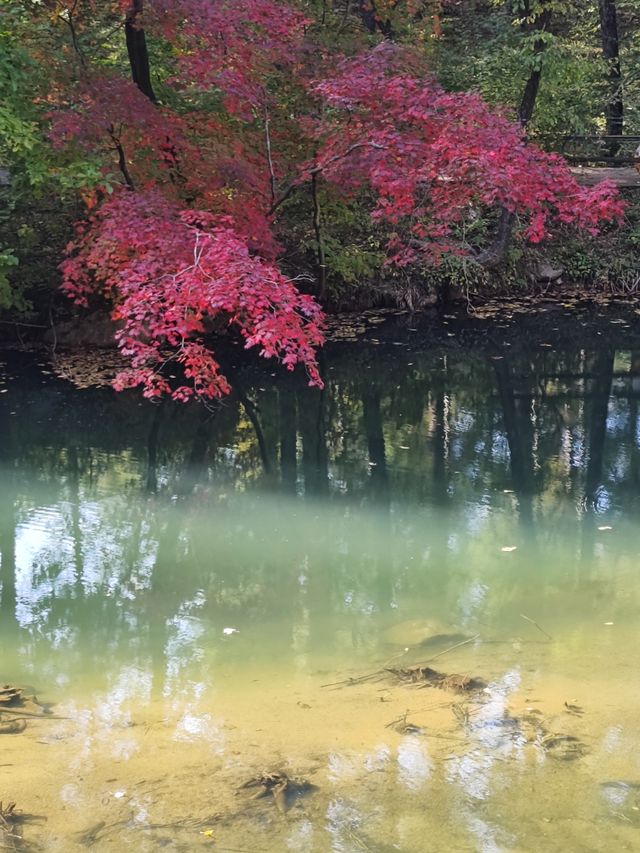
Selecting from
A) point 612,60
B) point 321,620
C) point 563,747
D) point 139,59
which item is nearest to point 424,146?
point 139,59

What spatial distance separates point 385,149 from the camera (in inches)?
298

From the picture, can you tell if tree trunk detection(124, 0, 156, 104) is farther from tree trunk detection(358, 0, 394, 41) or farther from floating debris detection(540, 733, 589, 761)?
floating debris detection(540, 733, 589, 761)

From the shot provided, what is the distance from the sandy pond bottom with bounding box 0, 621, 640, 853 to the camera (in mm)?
3100

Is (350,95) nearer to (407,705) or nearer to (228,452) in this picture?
(228,452)

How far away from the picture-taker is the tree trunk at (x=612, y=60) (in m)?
14.0

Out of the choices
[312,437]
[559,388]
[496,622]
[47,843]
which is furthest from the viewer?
[559,388]

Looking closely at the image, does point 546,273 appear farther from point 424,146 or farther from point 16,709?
point 16,709

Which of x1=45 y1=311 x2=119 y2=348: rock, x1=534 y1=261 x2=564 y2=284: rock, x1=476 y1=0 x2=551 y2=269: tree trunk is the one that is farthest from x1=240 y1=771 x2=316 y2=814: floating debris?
x1=534 y1=261 x2=564 y2=284: rock

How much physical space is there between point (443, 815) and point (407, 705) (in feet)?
2.43

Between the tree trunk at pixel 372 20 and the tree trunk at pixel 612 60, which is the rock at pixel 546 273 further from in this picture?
the tree trunk at pixel 372 20

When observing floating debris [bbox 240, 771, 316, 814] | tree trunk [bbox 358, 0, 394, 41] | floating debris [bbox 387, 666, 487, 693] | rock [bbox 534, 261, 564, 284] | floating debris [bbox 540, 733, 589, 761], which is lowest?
floating debris [bbox 240, 771, 316, 814]

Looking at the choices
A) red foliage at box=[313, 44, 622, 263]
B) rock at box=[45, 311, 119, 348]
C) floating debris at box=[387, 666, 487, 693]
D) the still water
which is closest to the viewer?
the still water

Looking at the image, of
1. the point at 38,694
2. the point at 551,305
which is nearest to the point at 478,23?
the point at 551,305

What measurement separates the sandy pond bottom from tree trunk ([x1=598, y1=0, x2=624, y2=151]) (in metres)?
12.3
